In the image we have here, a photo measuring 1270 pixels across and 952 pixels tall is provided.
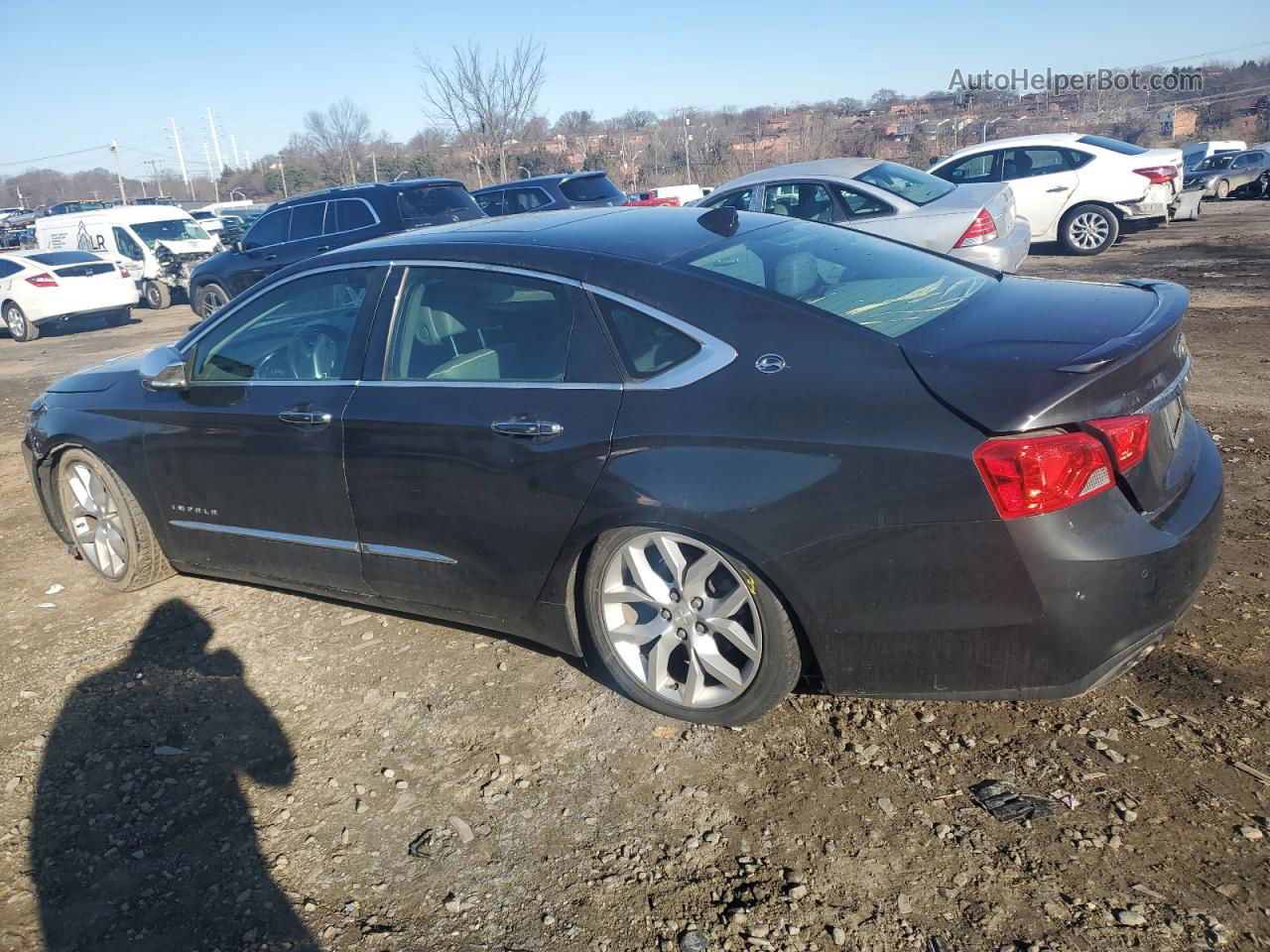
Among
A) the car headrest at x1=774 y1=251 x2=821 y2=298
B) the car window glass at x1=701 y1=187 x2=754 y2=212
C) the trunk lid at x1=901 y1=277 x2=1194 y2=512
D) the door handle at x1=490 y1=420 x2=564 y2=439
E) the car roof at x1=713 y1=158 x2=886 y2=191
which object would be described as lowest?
the door handle at x1=490 y1=420 x2=564 y2=439

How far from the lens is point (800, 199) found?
10.2 m

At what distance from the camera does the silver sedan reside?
9.02 meters

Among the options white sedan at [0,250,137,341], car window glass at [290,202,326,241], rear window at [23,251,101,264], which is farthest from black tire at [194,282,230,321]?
rear window at [23,251,101,264]

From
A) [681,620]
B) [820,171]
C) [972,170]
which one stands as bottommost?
[681,620]

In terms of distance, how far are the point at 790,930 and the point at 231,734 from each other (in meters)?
2.11

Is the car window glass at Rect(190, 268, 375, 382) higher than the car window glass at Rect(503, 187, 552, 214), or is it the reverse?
the car window glass at Rect(503, 187, 552, 214)

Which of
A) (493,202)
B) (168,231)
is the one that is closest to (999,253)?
(493,202)

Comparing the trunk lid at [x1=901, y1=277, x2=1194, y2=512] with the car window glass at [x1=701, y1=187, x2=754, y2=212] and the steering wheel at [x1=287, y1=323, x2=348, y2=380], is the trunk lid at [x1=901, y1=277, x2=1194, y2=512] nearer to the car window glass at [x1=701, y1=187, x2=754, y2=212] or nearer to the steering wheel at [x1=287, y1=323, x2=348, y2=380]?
the steering wheel at [x1=287, y1=323, x2=348, y2=380]

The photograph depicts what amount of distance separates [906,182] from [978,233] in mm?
1570

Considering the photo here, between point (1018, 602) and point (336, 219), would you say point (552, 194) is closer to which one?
point (336, 219)

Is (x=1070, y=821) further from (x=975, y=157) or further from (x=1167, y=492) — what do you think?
(x=975, y=157)

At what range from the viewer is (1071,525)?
2.49m

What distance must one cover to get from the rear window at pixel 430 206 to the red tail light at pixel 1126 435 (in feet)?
34.6

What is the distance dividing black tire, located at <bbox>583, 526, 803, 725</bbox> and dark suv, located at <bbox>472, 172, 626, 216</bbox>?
1112 centimetres
